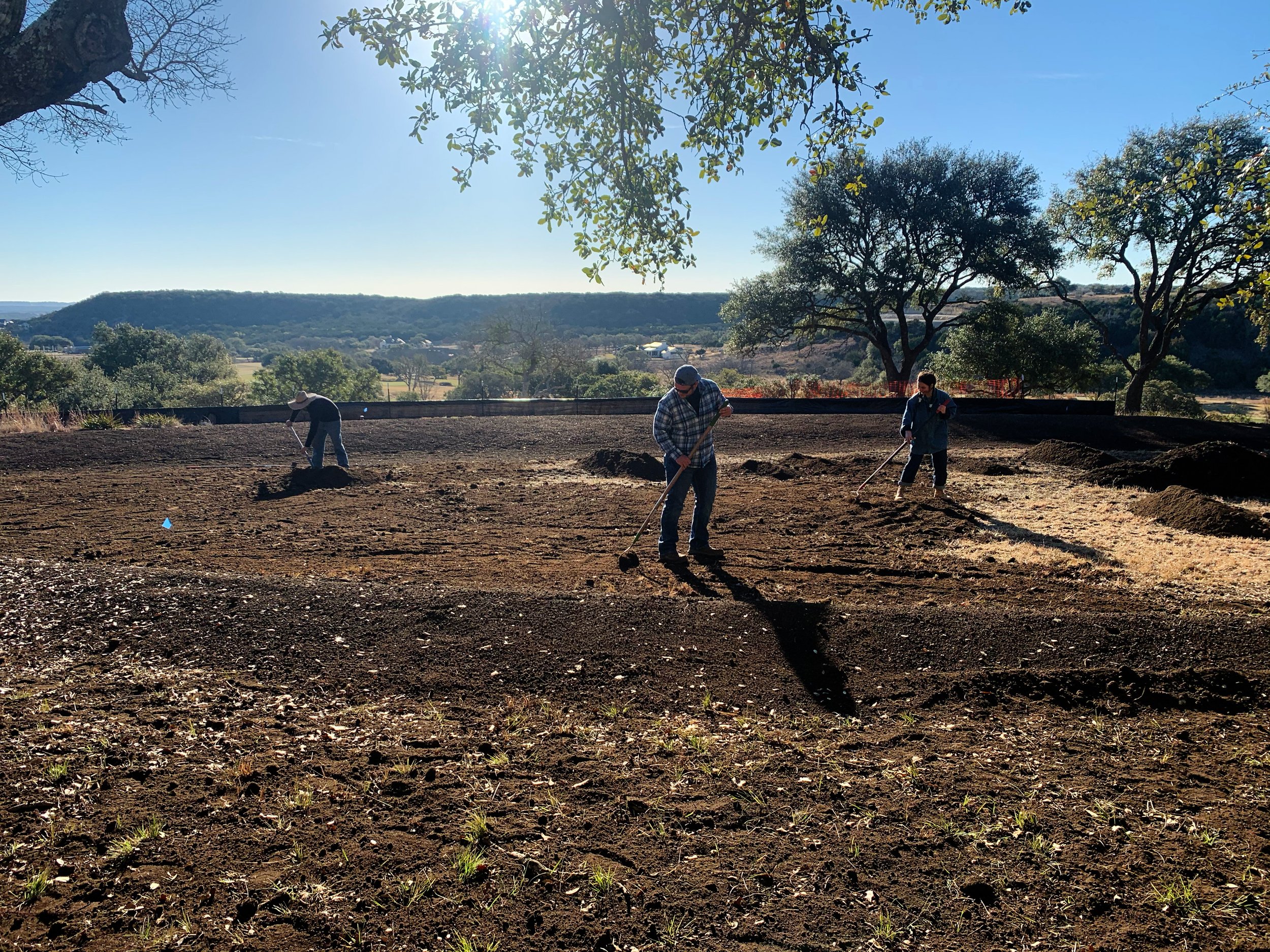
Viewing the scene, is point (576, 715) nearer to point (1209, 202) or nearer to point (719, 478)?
point (719, 478)

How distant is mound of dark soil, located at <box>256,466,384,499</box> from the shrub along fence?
6954 millimetres

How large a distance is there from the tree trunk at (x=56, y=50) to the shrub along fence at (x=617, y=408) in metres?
14.5

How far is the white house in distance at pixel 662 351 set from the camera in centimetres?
7494

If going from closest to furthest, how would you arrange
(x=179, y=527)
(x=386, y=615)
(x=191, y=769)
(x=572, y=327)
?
(x=191, y=769) < (x=386, y=615) < (x=179, y=527) < (x=572, y=327)

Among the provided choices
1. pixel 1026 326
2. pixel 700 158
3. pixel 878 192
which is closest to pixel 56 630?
pixel 700 158

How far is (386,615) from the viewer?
5191mm

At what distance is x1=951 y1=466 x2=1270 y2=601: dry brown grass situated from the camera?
252 inches

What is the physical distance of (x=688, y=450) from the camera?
6961 mm

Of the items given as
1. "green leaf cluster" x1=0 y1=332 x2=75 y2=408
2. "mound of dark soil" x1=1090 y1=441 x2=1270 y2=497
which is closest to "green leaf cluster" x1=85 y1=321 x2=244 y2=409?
"green leaf cluster" x1=0 y1=332 x2=75 y2=408

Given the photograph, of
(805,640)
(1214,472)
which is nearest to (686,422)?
(805,640)

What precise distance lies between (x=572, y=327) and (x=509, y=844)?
120 metres

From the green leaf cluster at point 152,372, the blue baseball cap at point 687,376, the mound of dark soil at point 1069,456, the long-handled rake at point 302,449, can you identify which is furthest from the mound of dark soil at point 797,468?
the green leaf cluster at point 152,372

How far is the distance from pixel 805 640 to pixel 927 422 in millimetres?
5270

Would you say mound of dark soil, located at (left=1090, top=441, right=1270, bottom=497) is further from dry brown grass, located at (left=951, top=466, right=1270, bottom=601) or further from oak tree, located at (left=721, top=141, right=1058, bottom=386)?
oak tree, located at (left=721, top=141, right=1058, bottom=386)
